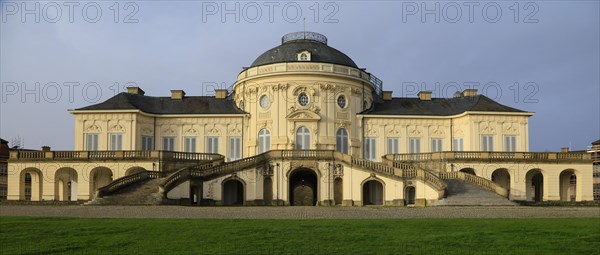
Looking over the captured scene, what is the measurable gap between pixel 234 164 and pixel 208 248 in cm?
2828

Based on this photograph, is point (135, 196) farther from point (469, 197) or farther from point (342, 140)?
point (342, 140)

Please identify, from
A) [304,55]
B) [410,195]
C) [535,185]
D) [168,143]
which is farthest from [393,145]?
[168,143]

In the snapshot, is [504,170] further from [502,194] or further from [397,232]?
[397,232]

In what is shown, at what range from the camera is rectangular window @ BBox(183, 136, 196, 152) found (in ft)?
179

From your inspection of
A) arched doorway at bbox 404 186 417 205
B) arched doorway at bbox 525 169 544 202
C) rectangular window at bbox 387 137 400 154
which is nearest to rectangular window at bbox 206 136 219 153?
rectangular window at bbox 387 137 400 154

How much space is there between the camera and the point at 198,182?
43.3 metres

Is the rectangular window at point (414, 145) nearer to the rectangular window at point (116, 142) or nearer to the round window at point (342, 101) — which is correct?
the round window at point (342, 101)

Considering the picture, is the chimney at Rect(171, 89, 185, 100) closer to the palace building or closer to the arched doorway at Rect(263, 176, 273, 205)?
the palace building

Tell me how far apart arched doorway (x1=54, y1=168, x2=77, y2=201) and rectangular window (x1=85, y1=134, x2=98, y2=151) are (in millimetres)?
2423

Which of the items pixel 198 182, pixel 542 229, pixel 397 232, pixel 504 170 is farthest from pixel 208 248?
pixel 504 170

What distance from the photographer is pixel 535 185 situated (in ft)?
175

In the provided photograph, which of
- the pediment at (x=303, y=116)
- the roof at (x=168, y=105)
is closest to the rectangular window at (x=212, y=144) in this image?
the roof at (x=168, y=105)

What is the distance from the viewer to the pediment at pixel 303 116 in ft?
167

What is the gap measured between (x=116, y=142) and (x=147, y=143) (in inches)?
96.0
